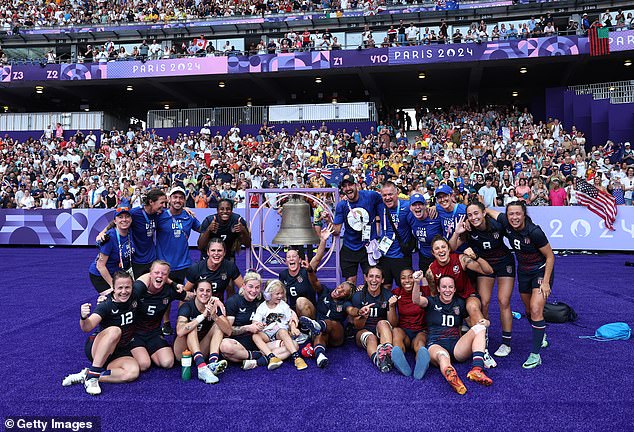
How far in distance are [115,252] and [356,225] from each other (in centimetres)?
317

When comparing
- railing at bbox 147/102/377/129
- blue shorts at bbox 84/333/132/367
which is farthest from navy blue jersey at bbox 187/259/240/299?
railing at bbox 147/102/377/129

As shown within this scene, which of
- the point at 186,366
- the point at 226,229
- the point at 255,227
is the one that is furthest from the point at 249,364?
the point at 255,227

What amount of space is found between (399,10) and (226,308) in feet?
93.3

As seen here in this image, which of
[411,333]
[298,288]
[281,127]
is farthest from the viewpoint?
[281,127]

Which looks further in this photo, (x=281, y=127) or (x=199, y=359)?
(x=281, y=127)

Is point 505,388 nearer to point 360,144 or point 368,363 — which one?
point 368,363

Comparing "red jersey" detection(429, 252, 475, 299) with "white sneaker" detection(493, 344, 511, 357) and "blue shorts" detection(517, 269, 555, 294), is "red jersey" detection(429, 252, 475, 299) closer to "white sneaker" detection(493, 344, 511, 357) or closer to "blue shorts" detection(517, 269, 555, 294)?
"blue shorts" detection(517, 269, 555, 294)

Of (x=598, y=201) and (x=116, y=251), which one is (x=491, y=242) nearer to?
(x=116, y=251)

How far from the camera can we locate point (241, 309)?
5781 mm

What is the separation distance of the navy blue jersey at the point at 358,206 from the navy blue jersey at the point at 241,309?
1758 mm

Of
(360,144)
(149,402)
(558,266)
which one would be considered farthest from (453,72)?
(149,402)

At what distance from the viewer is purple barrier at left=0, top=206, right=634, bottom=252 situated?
14258 mm

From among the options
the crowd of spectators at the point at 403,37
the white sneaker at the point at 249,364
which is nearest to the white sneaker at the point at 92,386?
the white sneaker at the point at 249,364

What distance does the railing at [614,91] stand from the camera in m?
22.7
